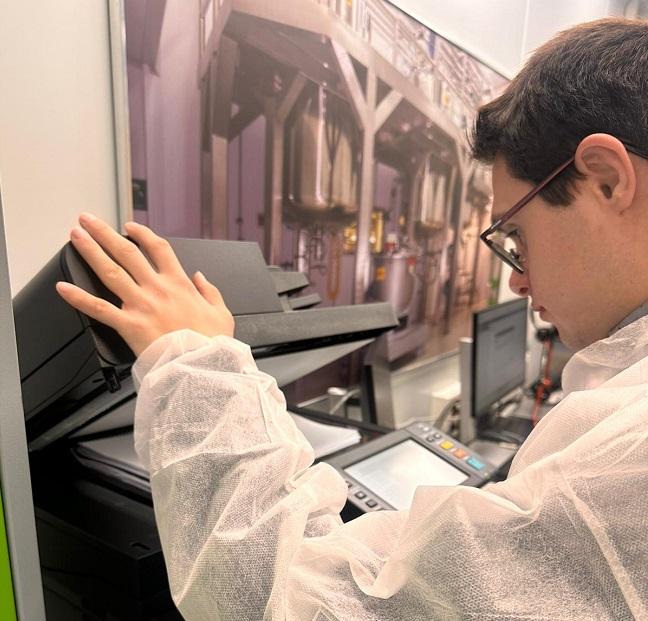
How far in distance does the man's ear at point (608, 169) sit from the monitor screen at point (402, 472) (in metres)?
0.51

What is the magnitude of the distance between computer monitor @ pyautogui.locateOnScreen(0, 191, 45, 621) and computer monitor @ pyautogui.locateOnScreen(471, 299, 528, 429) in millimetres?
1294

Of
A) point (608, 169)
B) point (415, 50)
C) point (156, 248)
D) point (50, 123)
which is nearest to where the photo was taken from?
point (608, 169)

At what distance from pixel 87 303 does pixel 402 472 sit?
1.98ft

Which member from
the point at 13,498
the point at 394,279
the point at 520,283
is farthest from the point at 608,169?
the point at 394,279

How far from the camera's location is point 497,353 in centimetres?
174

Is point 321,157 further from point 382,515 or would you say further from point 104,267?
point 382,515

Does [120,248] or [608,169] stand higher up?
[608,169]

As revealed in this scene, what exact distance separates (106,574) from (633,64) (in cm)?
80

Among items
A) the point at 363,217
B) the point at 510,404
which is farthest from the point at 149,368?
the point at 510,404

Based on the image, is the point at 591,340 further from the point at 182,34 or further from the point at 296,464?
the point at 182,34

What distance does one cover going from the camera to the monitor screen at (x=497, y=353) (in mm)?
1578

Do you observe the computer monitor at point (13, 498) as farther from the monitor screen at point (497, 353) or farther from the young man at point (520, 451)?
the monitor screen at point (497, 353)

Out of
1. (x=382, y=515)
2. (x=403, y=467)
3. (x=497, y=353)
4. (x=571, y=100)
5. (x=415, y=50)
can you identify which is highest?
(x=415, y=50)

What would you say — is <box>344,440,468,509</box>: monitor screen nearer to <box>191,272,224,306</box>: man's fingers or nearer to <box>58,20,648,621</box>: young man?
<box>58,20,648,621</box>: young man
